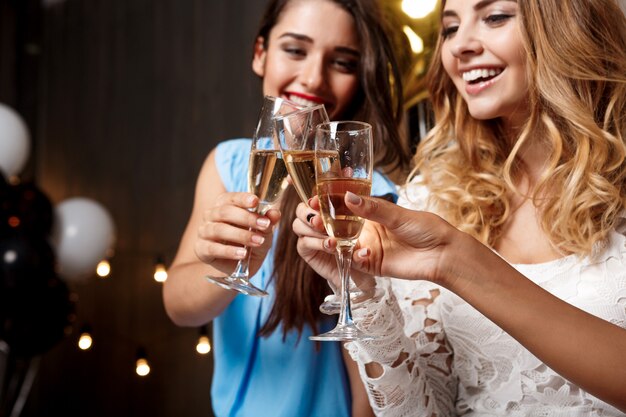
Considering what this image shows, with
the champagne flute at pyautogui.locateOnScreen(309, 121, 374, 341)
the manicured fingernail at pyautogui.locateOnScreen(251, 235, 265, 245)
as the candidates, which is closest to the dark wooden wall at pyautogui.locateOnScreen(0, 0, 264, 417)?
the manicured fingernail at pyautogui.locateOnScreen(251, 235, 265, 245)

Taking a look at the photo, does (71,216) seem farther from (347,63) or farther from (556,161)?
(556,161)

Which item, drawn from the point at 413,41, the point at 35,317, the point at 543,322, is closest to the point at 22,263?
the point at 35,317

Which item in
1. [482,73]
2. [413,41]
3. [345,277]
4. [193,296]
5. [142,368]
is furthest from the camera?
[142,368]

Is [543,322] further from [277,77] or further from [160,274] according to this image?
[160,274]

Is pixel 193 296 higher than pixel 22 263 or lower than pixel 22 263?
higher

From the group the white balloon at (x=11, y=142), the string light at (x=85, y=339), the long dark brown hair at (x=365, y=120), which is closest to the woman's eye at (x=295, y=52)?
the long dark brown hair at (x=365, y=120)

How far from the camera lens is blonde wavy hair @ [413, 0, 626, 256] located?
182 centimetres

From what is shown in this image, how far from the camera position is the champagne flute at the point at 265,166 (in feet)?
5.03

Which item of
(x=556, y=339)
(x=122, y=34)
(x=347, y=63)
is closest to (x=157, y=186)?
(x=122, y=34)

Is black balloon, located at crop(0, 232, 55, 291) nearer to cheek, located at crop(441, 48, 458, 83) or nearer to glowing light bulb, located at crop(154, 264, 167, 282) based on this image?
glowing light bulb, located at crop(154, 264, 167, 282)

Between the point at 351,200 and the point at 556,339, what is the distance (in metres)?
0.52

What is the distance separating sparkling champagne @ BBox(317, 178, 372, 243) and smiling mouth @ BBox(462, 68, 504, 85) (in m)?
0.67

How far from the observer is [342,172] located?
4.28 feet

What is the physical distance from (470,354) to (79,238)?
187 cm
